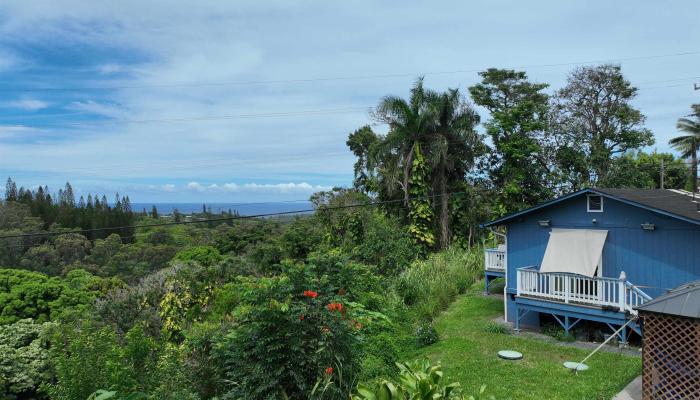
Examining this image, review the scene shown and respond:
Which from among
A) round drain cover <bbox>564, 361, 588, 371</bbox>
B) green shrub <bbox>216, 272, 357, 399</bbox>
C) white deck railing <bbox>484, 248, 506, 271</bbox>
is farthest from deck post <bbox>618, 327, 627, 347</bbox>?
green shrub <bbox>216, 272, 357, 399</bbox>

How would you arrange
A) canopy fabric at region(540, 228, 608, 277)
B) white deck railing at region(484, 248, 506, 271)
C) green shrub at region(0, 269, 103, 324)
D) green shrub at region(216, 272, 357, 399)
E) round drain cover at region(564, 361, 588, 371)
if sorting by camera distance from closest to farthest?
1. green shrub at region(216, 272, 357, 399)
2. round drain cover at region(564, 361, 588, 371)
3. canopy fabric at region(540, 228, 608, 277)
4. white deck railing at region(484, 248, 506, 271)
5. green shrub at region(0, 269, 103, 324)

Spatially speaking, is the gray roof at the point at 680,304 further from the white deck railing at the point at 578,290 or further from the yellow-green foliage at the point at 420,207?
the yellow-green foliage at the point at 420,207

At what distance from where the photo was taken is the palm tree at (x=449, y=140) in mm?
22141

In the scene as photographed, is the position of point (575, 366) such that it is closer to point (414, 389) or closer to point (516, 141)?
point (414, 389)

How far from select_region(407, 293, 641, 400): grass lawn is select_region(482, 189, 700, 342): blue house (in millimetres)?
991

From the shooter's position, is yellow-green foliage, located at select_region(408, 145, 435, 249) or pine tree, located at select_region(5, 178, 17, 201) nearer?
yellow-green foliage, located at select_region(408, 145, 435, 249)

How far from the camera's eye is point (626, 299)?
10352mm

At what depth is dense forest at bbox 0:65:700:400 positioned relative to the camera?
515 cm

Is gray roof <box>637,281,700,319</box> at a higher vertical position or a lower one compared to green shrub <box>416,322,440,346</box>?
higher

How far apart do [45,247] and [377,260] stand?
2786 centimetres

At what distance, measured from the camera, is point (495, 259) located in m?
15.6

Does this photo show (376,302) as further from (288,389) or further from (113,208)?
(113,208)

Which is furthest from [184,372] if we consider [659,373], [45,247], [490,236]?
[45,247]

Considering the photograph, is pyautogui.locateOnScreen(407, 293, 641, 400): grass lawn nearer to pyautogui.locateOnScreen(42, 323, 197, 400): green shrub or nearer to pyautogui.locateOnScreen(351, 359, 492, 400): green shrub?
pyautogui.locateOnScreen(42, 323, 197, 400): green shrub
